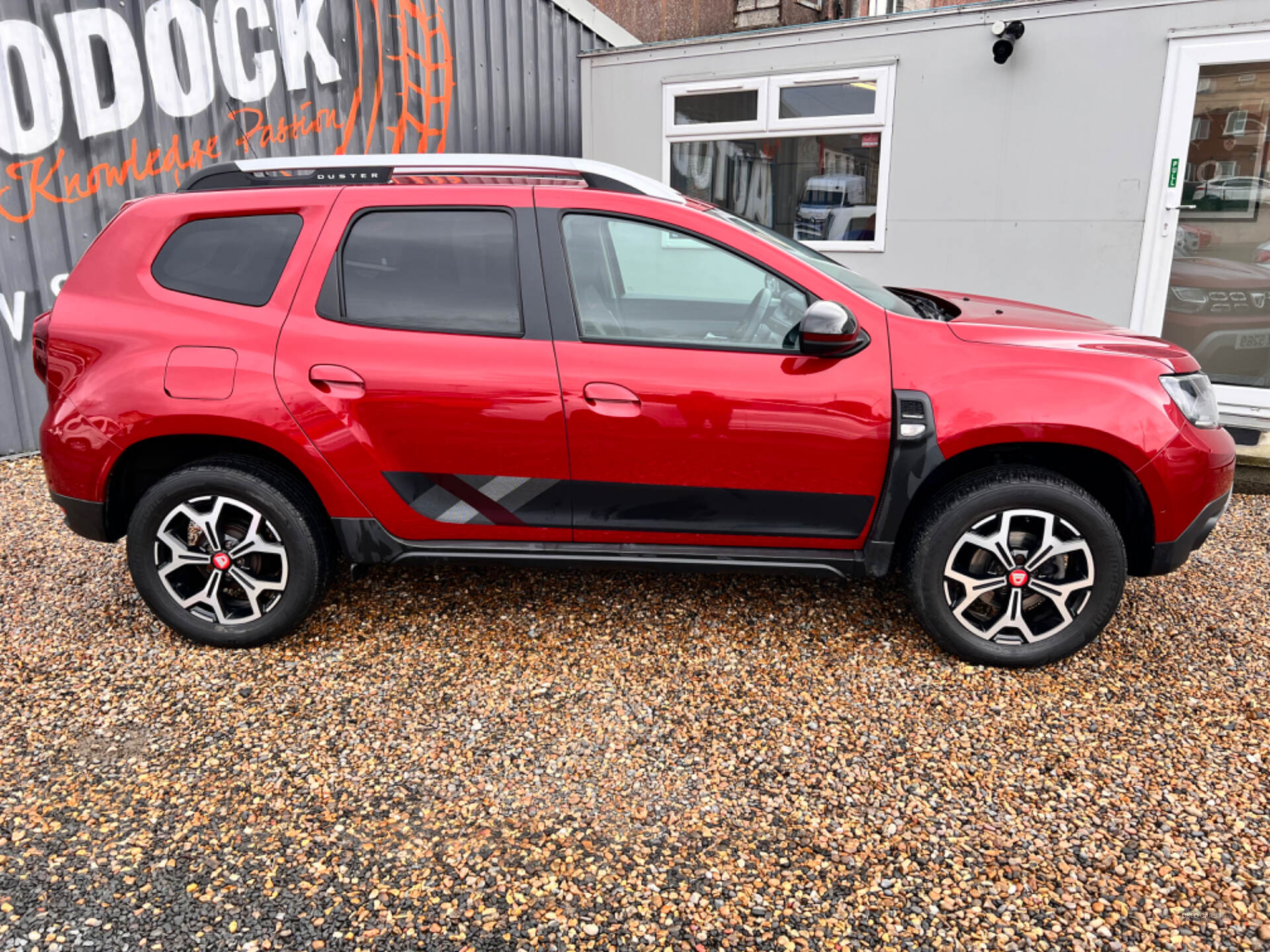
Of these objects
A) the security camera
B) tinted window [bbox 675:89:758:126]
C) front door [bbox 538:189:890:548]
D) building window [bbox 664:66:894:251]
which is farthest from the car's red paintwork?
tinted window [bbox 675:89:758:126]

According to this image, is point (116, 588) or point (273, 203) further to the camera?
point (116, 588)

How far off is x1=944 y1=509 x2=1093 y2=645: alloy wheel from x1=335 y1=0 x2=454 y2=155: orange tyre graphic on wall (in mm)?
6185

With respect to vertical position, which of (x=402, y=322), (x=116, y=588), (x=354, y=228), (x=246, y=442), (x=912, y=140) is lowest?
(x=116, y=588)

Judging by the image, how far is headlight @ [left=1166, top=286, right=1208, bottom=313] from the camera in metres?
6.00

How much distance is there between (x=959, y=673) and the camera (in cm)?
329

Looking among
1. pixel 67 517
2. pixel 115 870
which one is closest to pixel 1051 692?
pixel 115 870

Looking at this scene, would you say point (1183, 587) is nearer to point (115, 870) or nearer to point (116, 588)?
point (115, 870)

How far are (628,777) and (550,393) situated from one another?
1308 mm

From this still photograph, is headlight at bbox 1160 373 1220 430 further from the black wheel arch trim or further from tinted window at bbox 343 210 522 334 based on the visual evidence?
tinted window at bbox 343 210 522 334

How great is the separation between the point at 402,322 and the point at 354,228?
0.40 meters

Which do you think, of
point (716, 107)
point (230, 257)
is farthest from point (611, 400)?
point (716, 107)

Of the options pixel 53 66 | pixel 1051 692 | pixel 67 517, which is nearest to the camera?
pixel 1051 692

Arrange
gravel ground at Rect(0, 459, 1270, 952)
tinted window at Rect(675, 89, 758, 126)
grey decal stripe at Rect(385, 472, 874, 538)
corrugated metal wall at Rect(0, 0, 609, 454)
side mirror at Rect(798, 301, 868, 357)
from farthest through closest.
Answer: tinted window at Rect(675, 89, 758, 126) → corrugated metal wall at Rect(0, 0, 609, 454) → grey decal stripe at Rect(385, 472, 874, 538) → side mirror at Rect(798, 301, 868, 357) → gravel ground at Rect(0, 459, 1270, 952)

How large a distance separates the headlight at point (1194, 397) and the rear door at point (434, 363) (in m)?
2.16
